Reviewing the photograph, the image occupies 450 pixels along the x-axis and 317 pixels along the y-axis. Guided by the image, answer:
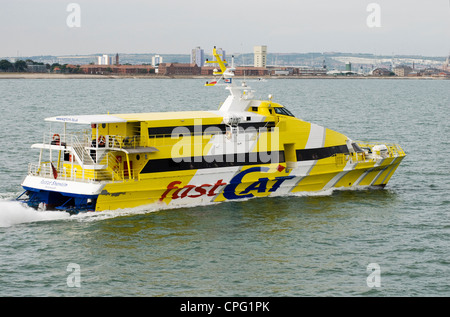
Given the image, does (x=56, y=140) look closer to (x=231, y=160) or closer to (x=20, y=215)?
(x=20, y=215)

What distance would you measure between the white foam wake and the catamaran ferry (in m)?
0.58

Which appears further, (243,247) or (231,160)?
(231,160)

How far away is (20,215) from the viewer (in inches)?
1035

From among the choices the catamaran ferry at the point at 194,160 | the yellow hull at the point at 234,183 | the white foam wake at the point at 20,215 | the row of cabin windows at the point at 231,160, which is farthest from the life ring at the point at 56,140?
the row of cabin windows at the point at 231,160

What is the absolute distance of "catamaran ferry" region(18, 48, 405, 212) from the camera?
1069 inches

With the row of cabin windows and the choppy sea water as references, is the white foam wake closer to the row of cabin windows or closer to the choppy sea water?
the choppy sea water

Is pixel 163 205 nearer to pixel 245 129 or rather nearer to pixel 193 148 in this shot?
pixel 193 148

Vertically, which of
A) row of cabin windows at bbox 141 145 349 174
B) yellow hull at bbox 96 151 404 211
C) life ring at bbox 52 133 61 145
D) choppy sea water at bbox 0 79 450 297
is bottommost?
choppy sea water at bbox 0 79 450 297

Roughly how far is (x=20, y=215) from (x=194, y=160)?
7.36 meters

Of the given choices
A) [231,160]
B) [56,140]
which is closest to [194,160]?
[231,160]

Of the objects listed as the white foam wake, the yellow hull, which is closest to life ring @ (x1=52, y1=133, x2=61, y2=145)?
the white foam wake

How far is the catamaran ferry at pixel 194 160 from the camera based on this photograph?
89.1ft

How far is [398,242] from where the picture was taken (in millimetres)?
24719
